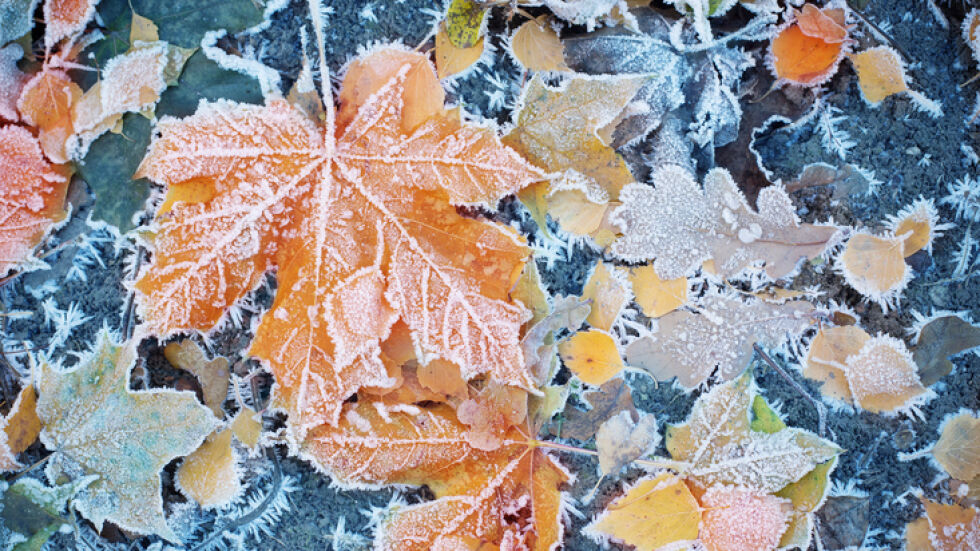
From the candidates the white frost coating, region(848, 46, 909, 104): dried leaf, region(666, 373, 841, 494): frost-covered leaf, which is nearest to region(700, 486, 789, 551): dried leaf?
region(666, 373, 841, 494): frost-covered leaf

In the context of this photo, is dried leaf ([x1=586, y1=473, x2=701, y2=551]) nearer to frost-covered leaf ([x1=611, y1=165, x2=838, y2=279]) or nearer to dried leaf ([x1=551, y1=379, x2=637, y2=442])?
dried leaf ([x1=551, y1=379, x2=637, y2=442])

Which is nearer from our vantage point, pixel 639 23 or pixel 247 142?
pixel 247 142

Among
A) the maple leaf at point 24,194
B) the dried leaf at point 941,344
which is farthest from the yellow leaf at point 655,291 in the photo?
the maple leaf at point 24,194

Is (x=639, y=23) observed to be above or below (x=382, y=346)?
above

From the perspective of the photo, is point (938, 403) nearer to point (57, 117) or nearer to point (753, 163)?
point (753, 163)

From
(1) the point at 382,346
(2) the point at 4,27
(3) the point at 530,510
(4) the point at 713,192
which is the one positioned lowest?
(3) the point at 530,510

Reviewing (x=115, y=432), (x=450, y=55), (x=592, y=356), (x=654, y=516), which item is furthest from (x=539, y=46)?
(x=115, y=432)

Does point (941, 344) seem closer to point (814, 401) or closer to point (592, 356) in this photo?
point (814, 401)

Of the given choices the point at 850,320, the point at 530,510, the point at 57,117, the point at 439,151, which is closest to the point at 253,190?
the point at 439,151
